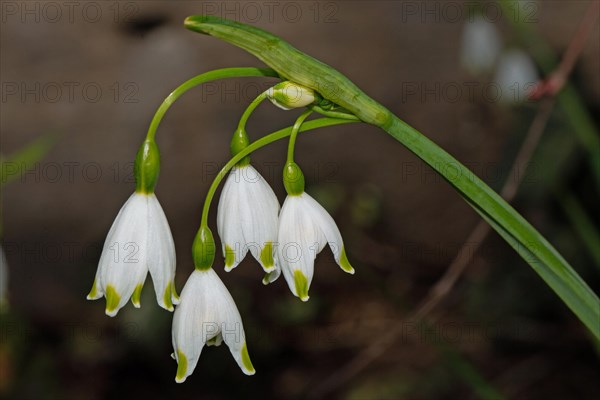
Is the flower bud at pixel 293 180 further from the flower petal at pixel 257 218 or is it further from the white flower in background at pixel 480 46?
the white flower in background at pixel 480 46

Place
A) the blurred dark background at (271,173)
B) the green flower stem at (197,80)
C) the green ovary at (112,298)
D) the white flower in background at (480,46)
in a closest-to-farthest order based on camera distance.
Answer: the green flower stem at (197,80)
the green ovary at (112,298)
the blurred dark background at (271,173)
the white flower in background at (480,46)

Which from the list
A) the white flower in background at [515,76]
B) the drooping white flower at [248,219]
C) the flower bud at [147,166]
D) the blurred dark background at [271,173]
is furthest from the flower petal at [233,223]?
the white flower in background at [515,76]

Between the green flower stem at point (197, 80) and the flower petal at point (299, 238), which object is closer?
the green flower stem at point (197, 80)

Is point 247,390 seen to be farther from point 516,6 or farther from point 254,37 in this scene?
point 254,37

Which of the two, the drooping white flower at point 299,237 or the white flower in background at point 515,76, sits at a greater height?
the drooping white flower at point 299,237

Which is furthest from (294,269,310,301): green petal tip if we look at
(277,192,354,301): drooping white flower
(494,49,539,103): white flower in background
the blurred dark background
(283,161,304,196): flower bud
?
(494,49,539,103): white flower in background

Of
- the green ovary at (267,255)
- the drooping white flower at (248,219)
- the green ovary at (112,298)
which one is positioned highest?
the drooping white flower at (248,219)

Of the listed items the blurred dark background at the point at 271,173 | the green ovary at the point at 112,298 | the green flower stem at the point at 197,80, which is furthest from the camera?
the blurred dark background at the point at 271,173

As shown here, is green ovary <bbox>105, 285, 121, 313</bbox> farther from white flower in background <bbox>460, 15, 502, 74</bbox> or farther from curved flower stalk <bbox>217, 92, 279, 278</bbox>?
white flower in background <bbox>460, 15, 502, 74</bbox>
